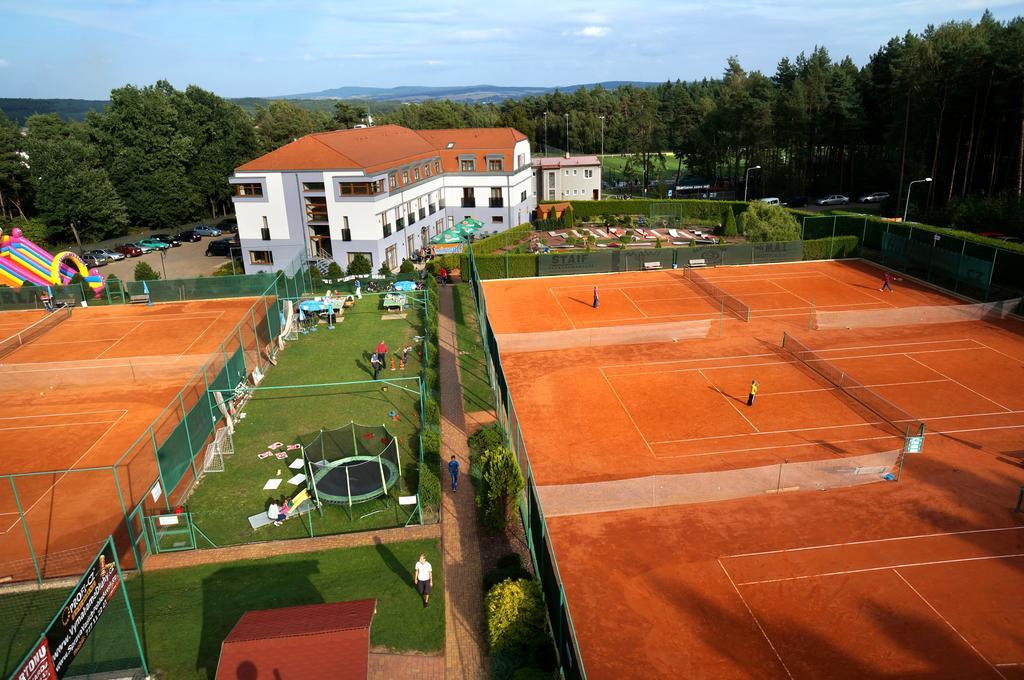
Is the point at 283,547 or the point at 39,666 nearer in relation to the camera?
the point at 39,666

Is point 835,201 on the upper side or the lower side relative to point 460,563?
upper

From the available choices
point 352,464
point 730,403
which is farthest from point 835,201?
point 352,464

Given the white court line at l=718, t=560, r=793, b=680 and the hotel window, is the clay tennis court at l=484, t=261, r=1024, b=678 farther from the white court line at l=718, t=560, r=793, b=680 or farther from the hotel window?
the hotel window

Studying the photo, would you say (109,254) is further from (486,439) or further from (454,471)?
(454,471)

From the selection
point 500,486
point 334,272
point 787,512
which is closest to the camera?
point 500,486

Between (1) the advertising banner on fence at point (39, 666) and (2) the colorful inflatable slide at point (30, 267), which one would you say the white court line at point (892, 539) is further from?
(2) the colorful inflatable slide at point (30, 267)

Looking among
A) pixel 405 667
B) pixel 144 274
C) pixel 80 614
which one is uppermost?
pixel 144 274
